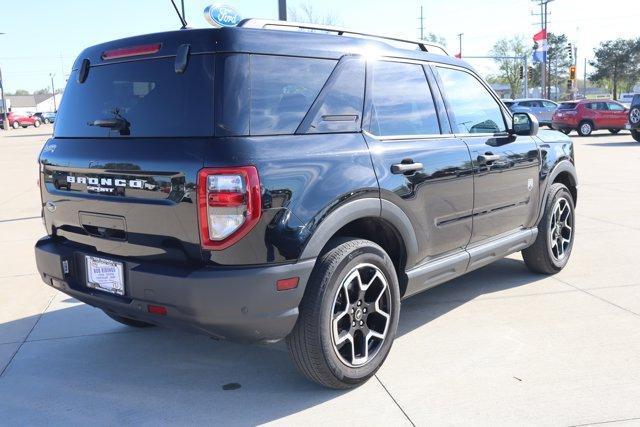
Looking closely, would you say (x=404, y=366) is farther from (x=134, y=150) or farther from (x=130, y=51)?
(x=130, y=51)

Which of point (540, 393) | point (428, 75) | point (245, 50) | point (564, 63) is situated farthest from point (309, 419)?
point (564, 63)

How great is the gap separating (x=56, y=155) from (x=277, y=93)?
1455 mm

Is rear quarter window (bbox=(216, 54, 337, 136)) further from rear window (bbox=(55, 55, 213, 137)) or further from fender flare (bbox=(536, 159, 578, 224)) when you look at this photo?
fender flare (bbox=(536, 159, 578, 224))

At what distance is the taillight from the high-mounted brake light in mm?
821

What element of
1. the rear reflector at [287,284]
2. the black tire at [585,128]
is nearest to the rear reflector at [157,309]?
the rear reflector at [287,284]

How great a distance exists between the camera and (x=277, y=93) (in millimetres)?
3066

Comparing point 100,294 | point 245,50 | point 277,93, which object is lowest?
point 100,294

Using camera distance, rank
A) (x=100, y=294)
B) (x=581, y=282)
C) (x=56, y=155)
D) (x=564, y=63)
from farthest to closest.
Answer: (x=564, y=63), (x=581, y=282), (x=56, y=155), (x=100, y=294)

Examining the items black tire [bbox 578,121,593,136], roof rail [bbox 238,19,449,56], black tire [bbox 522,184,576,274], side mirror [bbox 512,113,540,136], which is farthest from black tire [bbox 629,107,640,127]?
roof rail [bbox 238,19,449,56]

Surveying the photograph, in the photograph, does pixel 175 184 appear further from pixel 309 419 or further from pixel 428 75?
pixel 428 75

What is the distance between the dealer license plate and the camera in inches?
125

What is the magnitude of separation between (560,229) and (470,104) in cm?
177

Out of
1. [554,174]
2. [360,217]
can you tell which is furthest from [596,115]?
[360,217]

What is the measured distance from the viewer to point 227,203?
279 cm
